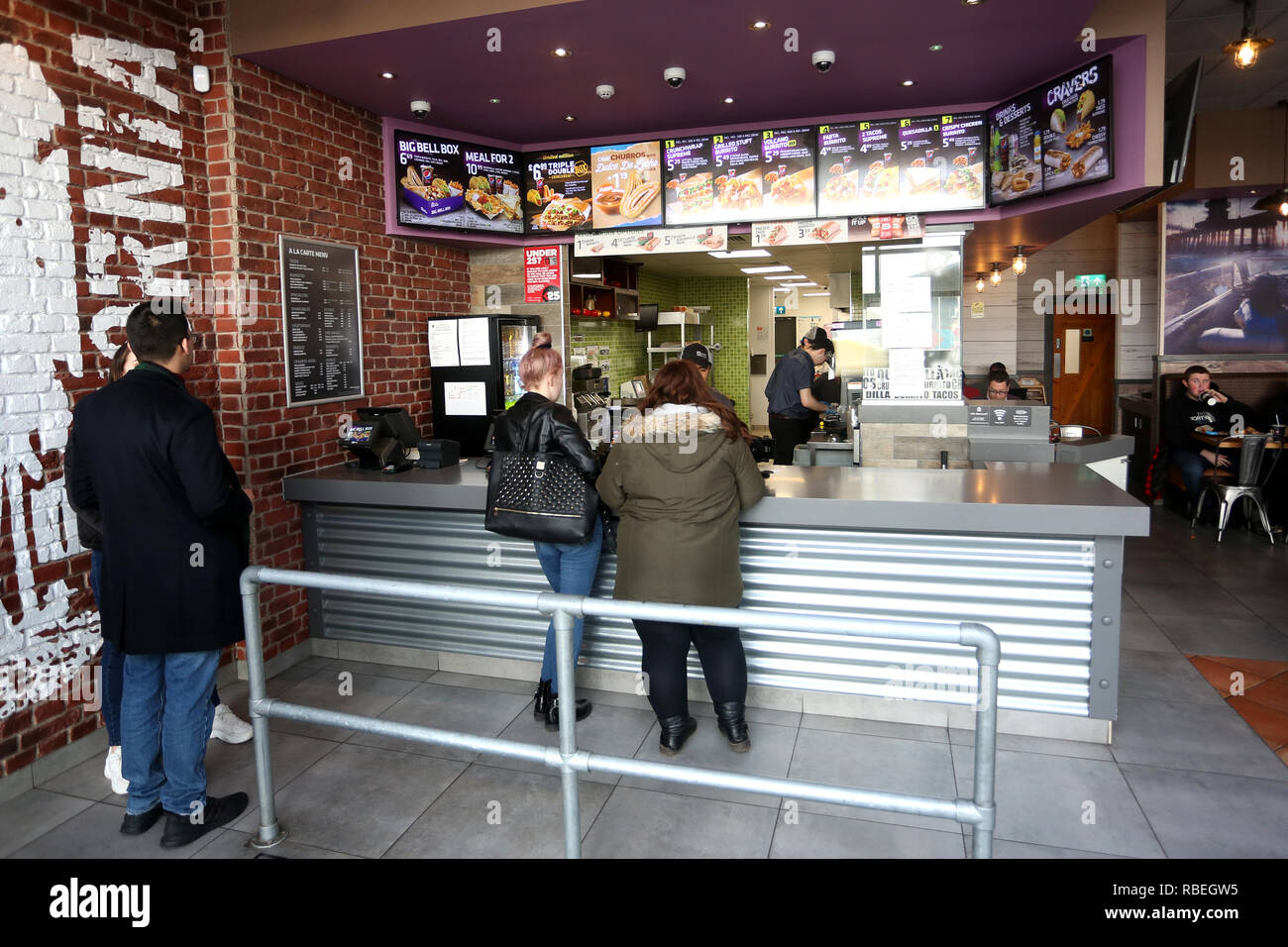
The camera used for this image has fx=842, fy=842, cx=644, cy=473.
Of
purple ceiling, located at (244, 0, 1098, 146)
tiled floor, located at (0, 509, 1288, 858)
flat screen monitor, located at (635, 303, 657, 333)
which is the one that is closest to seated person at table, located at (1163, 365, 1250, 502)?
tiled floor, located at (0, 509, 1288, 858)

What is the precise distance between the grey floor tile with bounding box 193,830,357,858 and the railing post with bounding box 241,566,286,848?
A: 3 cm

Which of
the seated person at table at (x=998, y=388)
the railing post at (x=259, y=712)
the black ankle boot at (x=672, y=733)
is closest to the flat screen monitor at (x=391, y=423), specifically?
the railing post at (x=259, y=712)

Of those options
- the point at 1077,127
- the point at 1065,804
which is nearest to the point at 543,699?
the point at 1065,804

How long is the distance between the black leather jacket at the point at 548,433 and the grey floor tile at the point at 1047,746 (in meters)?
1.78

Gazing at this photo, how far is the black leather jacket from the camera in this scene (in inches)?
126

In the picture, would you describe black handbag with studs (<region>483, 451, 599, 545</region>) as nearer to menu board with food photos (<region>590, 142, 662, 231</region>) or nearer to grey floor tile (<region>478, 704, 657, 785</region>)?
grey floor tile (<region>478, 704, 657, 785</region>)

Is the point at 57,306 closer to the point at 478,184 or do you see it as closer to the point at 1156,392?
the point at 478,184

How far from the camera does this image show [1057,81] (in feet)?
14.9

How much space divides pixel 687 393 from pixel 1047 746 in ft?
6.30

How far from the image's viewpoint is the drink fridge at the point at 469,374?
17.9ft

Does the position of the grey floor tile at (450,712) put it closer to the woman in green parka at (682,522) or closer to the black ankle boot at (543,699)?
the black ankle boot at (543,699)

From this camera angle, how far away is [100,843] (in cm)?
270
